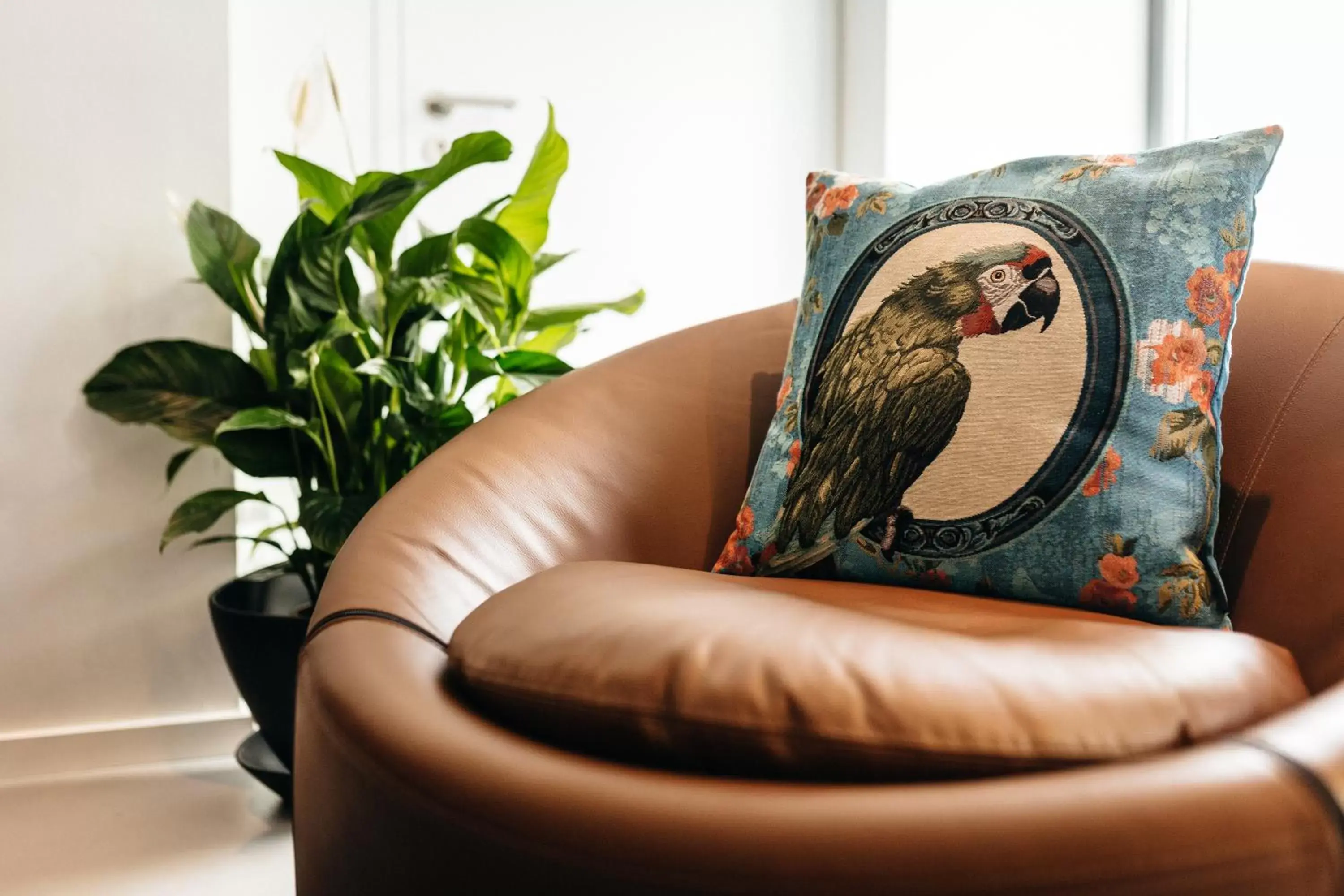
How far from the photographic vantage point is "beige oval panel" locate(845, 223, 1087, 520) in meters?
0.88

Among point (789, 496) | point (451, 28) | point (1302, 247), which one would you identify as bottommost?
point (789, 496)

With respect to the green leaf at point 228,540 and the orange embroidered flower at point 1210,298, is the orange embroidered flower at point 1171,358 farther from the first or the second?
the green leaf at point 228,540

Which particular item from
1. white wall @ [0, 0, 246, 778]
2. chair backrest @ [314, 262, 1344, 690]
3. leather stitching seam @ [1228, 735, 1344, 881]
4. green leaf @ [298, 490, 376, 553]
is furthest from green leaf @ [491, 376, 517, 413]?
leather stitching seam @ [1228, 735, 1344, 881]

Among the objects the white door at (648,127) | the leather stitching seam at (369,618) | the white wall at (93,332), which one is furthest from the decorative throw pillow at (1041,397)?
the white door at (648,127)

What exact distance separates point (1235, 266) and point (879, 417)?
0.32m

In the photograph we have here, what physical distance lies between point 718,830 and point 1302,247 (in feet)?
5.88

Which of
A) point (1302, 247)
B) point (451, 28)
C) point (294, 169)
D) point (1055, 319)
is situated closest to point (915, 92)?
point (1302, 247)

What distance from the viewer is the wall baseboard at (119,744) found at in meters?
1.63

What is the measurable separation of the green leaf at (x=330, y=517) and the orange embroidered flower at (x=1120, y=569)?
865 mm

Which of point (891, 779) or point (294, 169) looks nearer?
point (891, 779)

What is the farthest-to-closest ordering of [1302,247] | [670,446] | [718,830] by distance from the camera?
[1302,247], [670,446], [718,830]

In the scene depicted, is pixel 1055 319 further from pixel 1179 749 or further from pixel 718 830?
A: pixel 718 830

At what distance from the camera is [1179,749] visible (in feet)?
1.88

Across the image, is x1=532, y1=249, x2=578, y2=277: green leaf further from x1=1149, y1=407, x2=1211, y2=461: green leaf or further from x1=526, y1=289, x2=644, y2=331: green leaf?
x1=1149, y1=407, x2=1211, y2=461: green leaf
